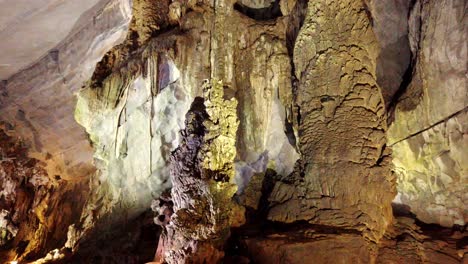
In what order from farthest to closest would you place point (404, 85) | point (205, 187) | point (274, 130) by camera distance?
1. point (274, 130)
2. point (404, 85)
3. point (205, 187)

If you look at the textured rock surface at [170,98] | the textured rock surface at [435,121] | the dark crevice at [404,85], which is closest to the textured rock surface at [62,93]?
the textured rock surface at [170,98]

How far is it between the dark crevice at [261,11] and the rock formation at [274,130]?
0.08 ft

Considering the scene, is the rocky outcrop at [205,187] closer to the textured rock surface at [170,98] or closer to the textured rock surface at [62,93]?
the textured rock surface at [170,98]

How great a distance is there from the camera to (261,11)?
8078 millimetres

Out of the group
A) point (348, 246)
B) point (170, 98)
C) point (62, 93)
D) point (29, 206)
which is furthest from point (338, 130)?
point (29, 206)

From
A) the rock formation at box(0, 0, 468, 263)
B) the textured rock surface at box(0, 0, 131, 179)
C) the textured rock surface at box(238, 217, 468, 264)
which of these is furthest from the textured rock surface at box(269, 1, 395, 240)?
the textured rock surface at box(0, 0, 131, 179)

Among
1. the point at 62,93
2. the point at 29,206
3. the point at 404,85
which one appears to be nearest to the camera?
the point at 404,85

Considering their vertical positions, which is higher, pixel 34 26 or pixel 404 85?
pixel 34 26

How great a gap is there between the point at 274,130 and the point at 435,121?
2536mm

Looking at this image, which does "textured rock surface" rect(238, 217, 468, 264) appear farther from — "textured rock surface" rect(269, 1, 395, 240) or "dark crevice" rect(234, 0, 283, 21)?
"dark crevice" rect(234, 0, 283, 21)

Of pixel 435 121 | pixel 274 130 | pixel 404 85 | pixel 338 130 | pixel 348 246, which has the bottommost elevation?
pixel 348 246

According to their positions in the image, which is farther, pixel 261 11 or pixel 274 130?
pixel 261 11

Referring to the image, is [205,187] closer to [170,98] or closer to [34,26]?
[170,98]

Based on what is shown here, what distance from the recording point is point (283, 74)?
22.3ft
